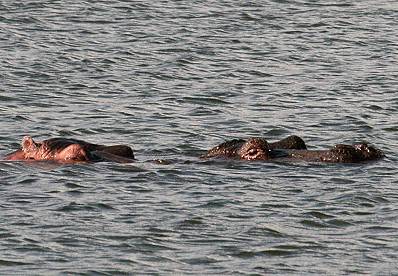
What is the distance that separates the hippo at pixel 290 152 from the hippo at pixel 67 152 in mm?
1090

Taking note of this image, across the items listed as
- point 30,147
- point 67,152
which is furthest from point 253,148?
point 30,147

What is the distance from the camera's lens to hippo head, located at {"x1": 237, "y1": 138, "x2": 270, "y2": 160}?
16359 mm

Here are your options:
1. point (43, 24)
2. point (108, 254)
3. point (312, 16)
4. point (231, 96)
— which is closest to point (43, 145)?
point (108, 254)

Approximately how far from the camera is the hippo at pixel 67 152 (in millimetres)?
16234

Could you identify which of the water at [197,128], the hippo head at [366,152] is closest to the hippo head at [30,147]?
the water at [197,128]

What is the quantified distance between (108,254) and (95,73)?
12.2 meters

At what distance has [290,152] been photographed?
54.3ft

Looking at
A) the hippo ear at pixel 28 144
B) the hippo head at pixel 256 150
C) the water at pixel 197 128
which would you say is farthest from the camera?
the hippo head at pixel 256 150

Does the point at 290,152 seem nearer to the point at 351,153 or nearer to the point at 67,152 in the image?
the point at 351,153

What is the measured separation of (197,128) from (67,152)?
3.67 m

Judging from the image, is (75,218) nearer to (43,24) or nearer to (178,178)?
(178,178)

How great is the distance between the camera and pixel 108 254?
12180 millimetres

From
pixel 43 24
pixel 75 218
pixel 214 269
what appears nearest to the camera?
pixel 214 269

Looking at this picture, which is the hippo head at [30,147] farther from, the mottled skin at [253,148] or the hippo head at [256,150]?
the hippo head at [256,150]
